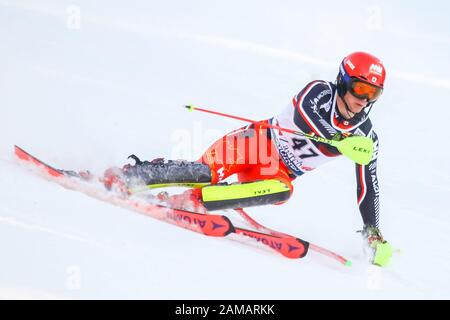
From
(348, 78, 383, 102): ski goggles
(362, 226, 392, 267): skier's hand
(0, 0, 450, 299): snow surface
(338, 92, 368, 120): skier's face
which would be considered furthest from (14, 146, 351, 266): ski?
(348, 78, 383, 102): ski goggles

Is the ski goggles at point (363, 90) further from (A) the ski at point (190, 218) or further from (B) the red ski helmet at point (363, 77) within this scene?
(A) the ski at point (190, 218)

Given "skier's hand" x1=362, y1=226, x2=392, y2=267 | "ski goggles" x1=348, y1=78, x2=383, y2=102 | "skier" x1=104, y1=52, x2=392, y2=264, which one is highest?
"ski goggles" x1=348, y1=78, x2=383, y2=102

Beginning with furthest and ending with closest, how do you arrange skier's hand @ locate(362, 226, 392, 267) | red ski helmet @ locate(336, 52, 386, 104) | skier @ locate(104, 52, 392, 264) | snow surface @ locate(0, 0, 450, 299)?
skier's hand @ locate(362, 226, 392, 267) → skier @ locate(104, 52, 392, 264) → red ski helmet @ locate(336, 52, 386, 104) → snow surface @ locate(0, 0, 450, 299)

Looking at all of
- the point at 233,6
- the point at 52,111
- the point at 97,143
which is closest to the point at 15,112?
the point at 52,111

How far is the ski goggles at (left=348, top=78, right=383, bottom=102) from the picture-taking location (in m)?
4.35

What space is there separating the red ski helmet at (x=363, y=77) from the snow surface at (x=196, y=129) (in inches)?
47.6

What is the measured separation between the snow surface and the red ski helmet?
121 cm

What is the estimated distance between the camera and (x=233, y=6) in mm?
12547

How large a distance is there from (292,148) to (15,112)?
10.4 feet

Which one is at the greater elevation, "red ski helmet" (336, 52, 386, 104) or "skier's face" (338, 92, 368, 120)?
"red ski helmet" (336, 52, 386, 104)

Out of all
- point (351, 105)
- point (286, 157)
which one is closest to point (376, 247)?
point (286, 157)

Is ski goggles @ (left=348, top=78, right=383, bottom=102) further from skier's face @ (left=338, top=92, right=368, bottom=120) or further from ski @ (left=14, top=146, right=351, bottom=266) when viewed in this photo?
ski @ (left=14, top=146, right=351, bottom=266)

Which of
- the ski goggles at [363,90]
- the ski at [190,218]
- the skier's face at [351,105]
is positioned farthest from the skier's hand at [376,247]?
the ski goggles at [363,90]

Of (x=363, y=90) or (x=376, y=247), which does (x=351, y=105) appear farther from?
(x=376, y=247)
